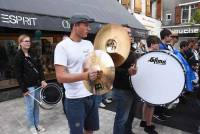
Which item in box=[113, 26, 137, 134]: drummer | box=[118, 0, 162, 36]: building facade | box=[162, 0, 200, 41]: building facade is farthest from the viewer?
box=[162, 0, 200, 41]: building facade

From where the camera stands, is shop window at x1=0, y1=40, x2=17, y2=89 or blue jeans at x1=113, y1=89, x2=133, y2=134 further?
shop window at x1=0, y1=40, x2=17, y2=89

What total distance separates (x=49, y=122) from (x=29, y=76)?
3.92 feet

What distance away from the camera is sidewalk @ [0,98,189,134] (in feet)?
15.5

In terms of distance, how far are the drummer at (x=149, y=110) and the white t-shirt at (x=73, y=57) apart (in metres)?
1.53

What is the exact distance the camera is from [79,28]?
2.68m

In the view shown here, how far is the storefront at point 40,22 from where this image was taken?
609cm

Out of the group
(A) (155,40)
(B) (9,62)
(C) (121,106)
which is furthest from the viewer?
(B) (9,62)

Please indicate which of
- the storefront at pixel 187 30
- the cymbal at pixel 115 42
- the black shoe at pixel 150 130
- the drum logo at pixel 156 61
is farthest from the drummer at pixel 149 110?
the storefront at pixel 187 30

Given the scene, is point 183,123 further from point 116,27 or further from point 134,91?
point 116,27

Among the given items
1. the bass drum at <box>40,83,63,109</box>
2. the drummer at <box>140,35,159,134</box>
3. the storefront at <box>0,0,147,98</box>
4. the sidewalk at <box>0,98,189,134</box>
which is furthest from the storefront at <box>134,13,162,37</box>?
the drummer at <box>140,35,159,134</box>

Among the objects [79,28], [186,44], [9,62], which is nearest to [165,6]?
[186,44]

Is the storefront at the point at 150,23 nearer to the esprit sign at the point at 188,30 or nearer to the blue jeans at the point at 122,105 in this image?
the esprit sign at the point at 188,30

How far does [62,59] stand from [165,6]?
23.9 m

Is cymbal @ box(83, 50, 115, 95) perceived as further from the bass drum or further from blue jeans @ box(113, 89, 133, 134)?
the bass drum
